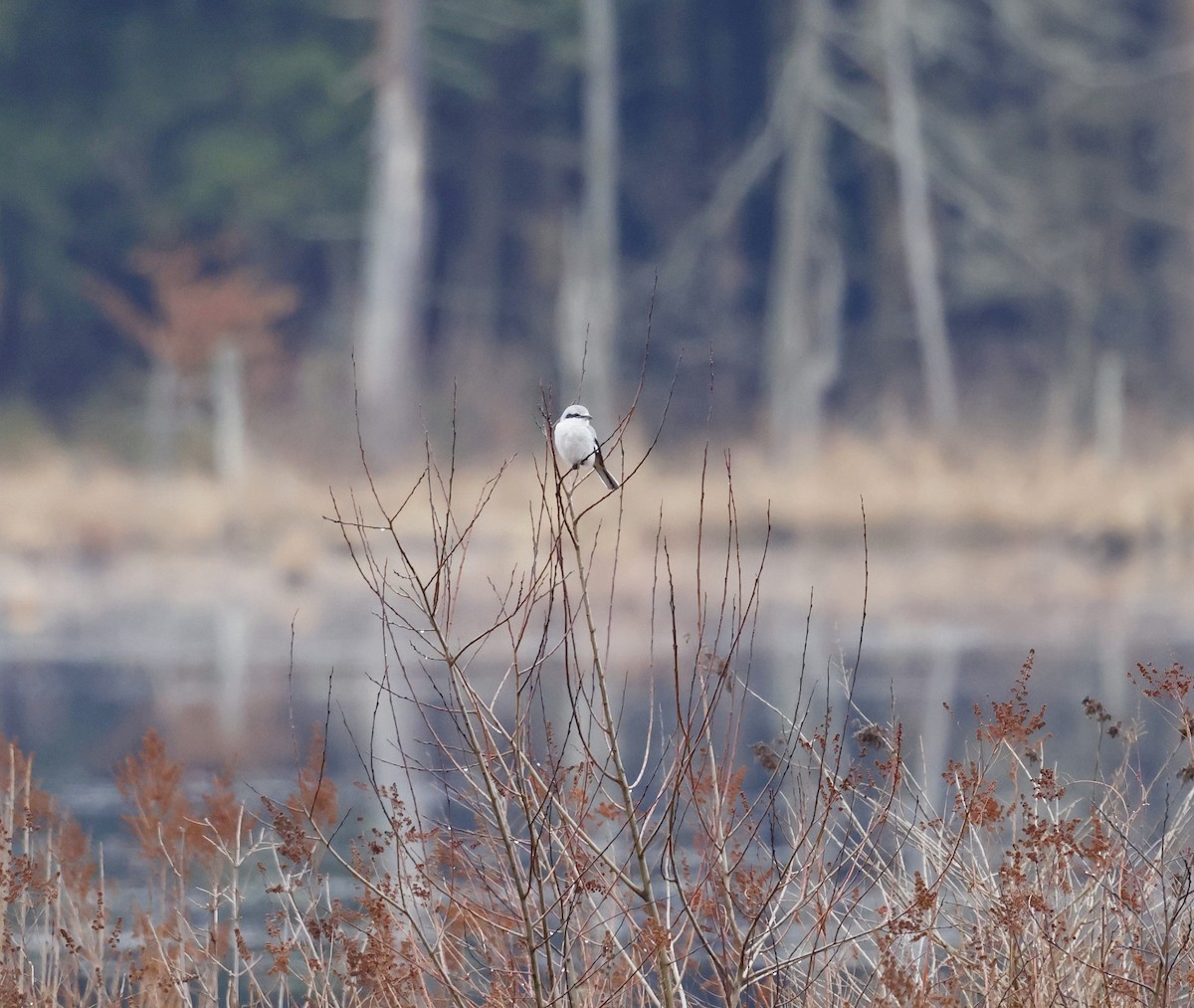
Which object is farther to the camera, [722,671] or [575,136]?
[575,136]

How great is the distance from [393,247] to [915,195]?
23.2ft

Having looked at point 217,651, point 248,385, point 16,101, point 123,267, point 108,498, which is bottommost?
point 217,651

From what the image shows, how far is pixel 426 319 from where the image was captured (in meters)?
30.2

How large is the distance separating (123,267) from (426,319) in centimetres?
524

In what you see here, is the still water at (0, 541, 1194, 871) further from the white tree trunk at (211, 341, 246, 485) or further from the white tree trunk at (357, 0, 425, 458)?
the white tree trunk at (357, 0, 425, 458)

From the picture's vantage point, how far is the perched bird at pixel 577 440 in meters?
4.84

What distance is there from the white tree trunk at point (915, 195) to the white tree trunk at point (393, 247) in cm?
623

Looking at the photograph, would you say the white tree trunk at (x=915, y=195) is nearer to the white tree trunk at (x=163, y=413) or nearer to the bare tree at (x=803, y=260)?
the bare tree at (x=803, y=260)

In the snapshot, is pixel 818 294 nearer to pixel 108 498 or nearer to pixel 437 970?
pixel 108 498

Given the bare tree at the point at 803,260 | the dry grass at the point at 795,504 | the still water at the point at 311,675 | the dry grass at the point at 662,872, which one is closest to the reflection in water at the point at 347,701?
the still water at the point at 311,675

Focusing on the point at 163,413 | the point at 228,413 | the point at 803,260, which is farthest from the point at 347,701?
the point at 803,260

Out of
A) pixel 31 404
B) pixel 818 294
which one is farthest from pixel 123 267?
pixel 818 294

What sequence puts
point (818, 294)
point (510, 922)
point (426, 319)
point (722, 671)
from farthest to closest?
1. point (426, 319)
2. point (818, 294)
3. point (510, 922)
4. point (722, 671)

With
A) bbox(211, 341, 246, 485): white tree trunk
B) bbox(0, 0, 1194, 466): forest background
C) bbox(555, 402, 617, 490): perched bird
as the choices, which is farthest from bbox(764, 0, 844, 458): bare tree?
bbox(555, 402, 617, 490): perched bird
